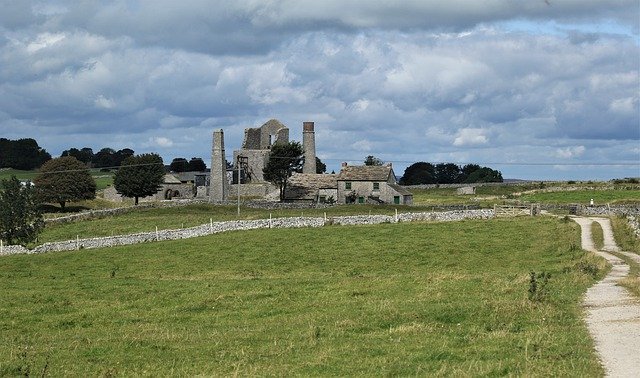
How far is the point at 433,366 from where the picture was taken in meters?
14.7

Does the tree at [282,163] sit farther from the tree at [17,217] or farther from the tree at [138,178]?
the tree at [17,217]

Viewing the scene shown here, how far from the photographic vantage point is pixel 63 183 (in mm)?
122812

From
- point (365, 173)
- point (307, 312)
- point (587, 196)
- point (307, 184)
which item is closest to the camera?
point (307, 312)

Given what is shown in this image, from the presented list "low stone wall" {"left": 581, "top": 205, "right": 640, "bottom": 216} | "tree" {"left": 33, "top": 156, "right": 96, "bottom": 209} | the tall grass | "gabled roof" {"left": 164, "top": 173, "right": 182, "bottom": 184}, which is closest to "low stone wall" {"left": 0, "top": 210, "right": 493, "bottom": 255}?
the tall grass

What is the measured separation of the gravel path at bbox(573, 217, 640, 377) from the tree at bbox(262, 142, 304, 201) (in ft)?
310

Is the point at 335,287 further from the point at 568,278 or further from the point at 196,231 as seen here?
the point at 196,231

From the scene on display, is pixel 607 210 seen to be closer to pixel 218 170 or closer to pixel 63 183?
pixel 218 170

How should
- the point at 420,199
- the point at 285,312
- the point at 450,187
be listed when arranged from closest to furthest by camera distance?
1. the point at 285,312
2. the point at 420,199
3. the point at 450,187

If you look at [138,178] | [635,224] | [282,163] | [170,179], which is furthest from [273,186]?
[635,224]

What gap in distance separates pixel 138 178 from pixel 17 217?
68661 millimetres

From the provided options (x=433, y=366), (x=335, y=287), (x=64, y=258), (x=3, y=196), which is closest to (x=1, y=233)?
(x=3, y=196)

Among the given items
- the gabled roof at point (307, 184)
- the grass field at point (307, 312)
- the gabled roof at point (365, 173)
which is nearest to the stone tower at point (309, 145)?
the gabled roof at point (307, 184)

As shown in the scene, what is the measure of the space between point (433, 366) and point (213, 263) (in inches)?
1238

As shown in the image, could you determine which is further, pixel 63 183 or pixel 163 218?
pixel 63 183
